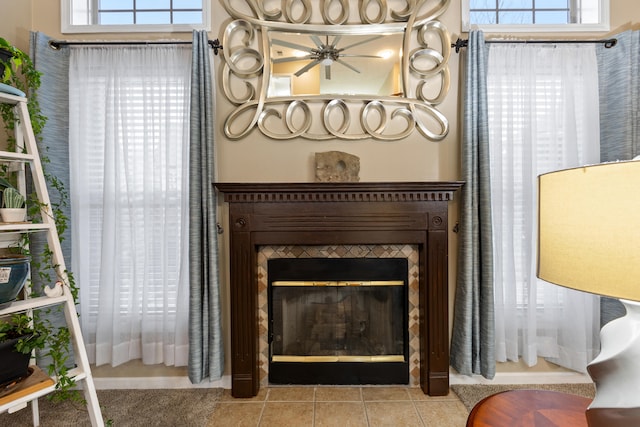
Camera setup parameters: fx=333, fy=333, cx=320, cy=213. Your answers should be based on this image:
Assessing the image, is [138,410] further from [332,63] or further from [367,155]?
[332,63]

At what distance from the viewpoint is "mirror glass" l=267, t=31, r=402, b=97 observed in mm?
2184

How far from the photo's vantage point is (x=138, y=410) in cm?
199

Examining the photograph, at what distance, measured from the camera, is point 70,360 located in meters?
2.10

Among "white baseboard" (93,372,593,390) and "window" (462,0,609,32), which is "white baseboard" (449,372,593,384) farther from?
"window" (462,0,609,32)

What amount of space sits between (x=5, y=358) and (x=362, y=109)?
2186 millimetres

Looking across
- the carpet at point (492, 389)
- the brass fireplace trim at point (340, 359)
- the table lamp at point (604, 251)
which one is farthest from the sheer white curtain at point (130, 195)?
the table lamp at point (604, 251)

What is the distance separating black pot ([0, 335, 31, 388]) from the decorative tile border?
1168 mm

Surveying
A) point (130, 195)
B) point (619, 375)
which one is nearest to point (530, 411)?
point (619, 375)

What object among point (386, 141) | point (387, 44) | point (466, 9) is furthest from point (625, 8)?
point (386, 141)

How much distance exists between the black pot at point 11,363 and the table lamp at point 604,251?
1.93 meters

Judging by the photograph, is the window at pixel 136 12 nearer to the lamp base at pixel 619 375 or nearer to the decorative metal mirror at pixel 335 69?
the decorative metal mirror at pixel 335 69

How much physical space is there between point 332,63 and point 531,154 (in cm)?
143

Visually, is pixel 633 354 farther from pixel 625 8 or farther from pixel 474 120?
pixel 625 8

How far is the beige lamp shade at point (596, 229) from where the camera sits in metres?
0.60
